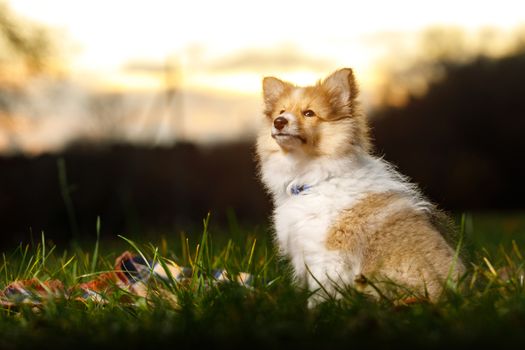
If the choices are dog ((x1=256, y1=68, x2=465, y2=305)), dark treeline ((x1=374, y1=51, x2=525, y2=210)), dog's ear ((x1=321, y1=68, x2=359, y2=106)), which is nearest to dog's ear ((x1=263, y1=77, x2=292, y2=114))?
dog ((x1=256, y1=68, x2=465, y2=305))

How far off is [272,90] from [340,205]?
1.16m

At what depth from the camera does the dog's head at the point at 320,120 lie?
4.89m

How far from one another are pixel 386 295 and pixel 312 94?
1563mm

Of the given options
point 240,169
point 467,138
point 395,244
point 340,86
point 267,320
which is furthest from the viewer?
point 467,138

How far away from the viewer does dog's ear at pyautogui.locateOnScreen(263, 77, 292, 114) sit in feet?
17.4

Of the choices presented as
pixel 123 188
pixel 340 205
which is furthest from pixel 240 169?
pixel 340 205

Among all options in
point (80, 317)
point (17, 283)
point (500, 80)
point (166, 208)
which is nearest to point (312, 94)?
point (80, 317)

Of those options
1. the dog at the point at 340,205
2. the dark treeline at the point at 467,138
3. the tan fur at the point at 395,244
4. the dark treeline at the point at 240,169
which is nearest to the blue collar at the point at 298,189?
the dog at the point at 340,205

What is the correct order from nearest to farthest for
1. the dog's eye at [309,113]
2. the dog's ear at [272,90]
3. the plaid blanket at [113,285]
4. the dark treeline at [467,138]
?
the plaid blanket at [113,285] < the dog's eye at [309,113] < the dog's ear at [272,90] < the dark treeline at [467,138]

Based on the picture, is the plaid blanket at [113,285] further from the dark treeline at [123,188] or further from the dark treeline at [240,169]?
the dark treeline at [123,188]

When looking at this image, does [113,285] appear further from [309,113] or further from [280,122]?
[309,113]

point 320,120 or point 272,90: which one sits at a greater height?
point 272,90

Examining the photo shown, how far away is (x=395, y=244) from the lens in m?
4.44

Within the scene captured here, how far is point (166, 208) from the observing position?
54.6 feet
